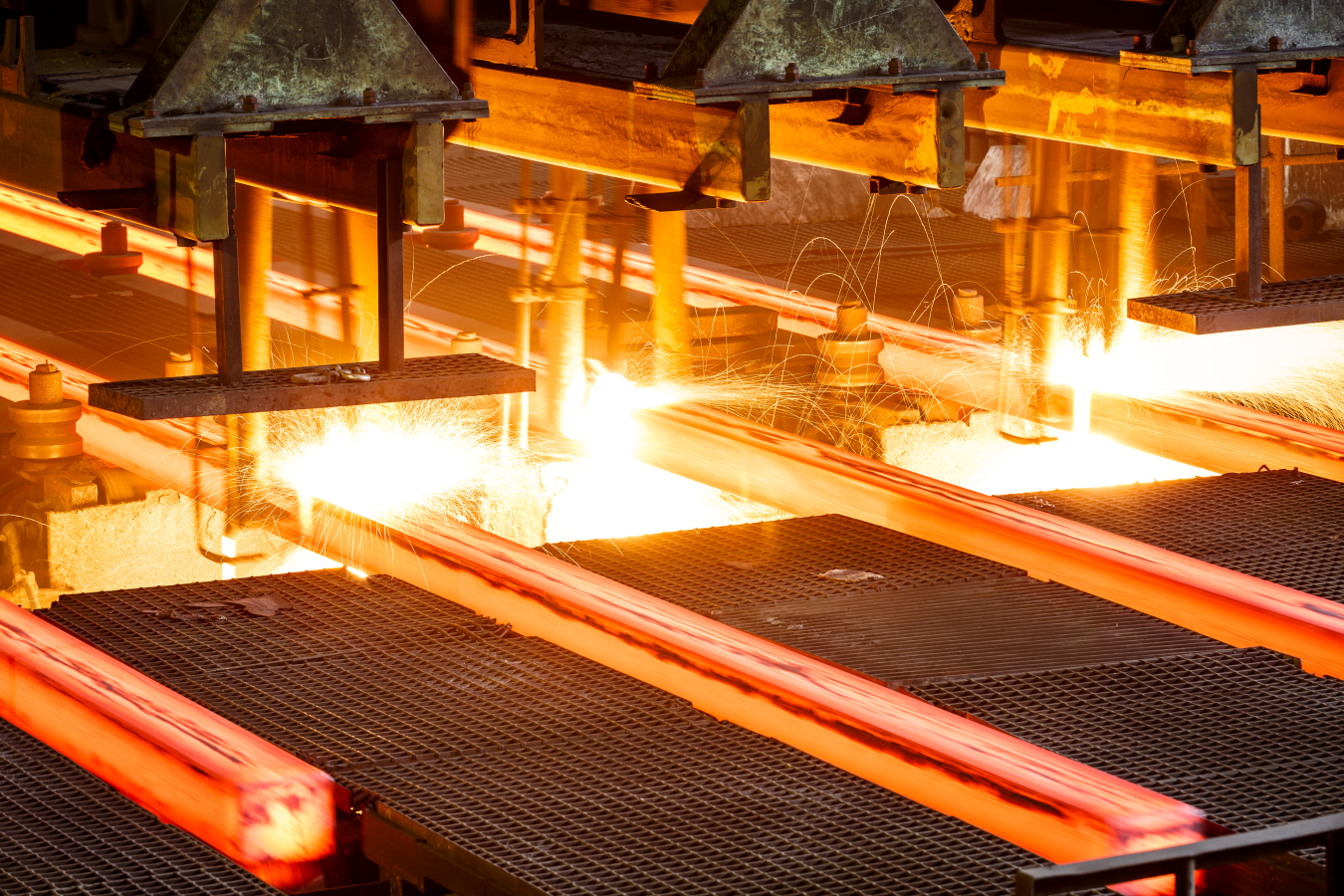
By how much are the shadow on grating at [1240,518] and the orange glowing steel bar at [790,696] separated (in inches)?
46.2

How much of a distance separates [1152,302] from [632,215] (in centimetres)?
235

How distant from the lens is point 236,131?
287 cm

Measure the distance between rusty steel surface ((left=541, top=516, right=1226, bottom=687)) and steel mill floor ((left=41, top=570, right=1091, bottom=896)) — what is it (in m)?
0.40

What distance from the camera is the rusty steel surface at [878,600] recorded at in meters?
3.34

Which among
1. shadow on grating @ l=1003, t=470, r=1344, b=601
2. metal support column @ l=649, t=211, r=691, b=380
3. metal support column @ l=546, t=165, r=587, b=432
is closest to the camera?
shadow on grating @ l=1003, t=470, r=1344, b=601

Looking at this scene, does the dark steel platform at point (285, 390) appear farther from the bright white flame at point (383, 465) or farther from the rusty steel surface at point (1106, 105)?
the rusty steel surface at point (1106, 105)

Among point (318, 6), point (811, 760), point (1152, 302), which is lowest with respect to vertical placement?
point (811, 760)

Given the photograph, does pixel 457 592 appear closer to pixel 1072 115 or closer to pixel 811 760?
pixel 811 760

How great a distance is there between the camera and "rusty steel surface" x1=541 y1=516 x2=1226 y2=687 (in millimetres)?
3344

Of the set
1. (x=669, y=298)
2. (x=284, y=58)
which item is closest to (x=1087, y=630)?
(x=284, y=58)

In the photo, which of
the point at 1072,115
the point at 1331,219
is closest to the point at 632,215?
the point at 1072,115

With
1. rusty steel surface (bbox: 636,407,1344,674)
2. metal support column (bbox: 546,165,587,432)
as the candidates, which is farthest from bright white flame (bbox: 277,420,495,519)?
rusty steel surface (bbox: 636,407,1344,674)

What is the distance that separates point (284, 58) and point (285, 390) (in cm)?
56

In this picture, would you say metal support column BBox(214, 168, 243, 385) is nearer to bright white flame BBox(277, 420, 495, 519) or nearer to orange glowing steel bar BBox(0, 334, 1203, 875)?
orange glowing steel bar BBox(0, 334, 1203, 875)
